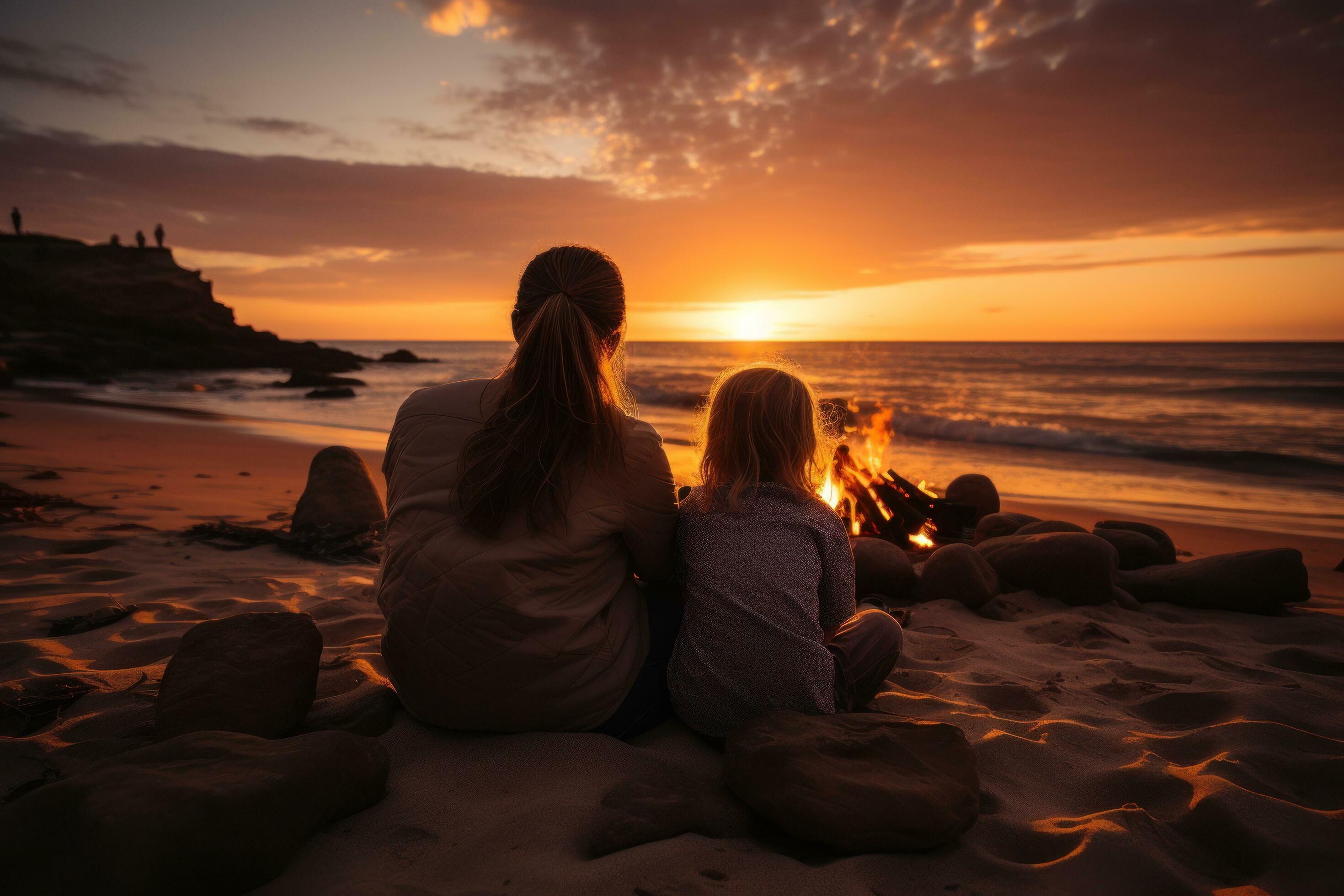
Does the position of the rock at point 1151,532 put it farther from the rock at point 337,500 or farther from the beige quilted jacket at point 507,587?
the rock at point 337,500

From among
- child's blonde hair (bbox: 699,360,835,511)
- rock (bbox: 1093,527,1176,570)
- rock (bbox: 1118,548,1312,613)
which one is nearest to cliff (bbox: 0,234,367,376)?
child's blonde hair (bbox: 699,360,835,511)

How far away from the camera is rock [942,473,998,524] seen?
7.11 meters

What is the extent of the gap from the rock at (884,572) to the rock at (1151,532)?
1599 millimetres

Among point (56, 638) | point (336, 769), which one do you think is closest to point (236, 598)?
point (56, 638)

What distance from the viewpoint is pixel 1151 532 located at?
221 inches

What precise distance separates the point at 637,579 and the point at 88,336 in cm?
3849

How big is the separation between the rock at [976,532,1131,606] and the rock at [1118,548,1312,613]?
29 centimetres

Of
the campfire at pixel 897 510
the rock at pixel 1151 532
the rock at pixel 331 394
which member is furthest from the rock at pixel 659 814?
the rock at pixel 331 394

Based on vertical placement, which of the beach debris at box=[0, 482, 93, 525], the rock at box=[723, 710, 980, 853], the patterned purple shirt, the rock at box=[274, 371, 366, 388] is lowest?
the rock at box=[723, 710, 980, 853]

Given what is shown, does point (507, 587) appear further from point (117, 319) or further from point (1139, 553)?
point (117, 319)

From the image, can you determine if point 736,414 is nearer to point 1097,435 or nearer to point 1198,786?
point 1198,786

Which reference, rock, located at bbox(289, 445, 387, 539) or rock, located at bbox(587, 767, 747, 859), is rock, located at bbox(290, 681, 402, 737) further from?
rock, located at bbox(289, 445, 387, 539)

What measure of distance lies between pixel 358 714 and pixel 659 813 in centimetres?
128

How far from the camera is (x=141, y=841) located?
1.54m
